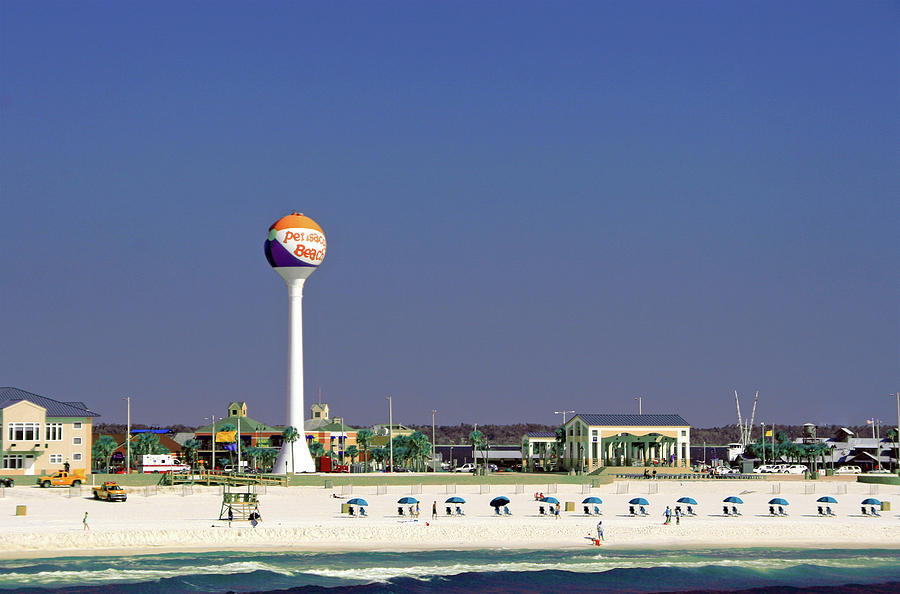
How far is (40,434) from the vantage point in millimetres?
Answer: 103125

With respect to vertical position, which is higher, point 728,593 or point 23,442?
point 23,442

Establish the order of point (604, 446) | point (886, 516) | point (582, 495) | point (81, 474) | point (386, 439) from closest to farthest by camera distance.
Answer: point (886, 516)
point (582, 495)
point (81, 474)
point (604, 446)
point (386, 439)

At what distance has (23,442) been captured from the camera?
335ft

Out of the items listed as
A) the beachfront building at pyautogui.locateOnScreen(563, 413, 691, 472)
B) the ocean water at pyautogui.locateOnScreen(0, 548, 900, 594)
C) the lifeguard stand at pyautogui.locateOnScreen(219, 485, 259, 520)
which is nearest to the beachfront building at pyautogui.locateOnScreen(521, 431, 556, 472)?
the beachfront building at pyautogui.locateOnScreen(563, 413, 691, 472)

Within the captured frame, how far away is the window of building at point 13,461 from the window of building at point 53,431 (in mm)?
3062

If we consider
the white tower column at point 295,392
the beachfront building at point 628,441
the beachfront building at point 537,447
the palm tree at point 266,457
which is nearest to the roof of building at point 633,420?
the beachfront building at point 628,441

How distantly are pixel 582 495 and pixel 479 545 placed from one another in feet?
94.9

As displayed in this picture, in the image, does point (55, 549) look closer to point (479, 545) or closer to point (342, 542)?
point (342, 542)

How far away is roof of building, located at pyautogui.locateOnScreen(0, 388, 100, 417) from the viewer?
343 ft

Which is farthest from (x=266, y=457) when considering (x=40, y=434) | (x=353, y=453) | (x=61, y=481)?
(x=61, y=481)

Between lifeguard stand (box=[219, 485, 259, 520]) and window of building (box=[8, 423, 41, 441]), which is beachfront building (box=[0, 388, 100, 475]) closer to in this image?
window of building (box=[8, 423, 41, 441])

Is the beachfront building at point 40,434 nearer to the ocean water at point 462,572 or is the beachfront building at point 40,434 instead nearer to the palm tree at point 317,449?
the palm tree at point 317,449

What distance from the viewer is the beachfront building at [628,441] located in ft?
380

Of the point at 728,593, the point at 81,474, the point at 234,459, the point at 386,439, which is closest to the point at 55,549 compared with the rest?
the point at 728,593
